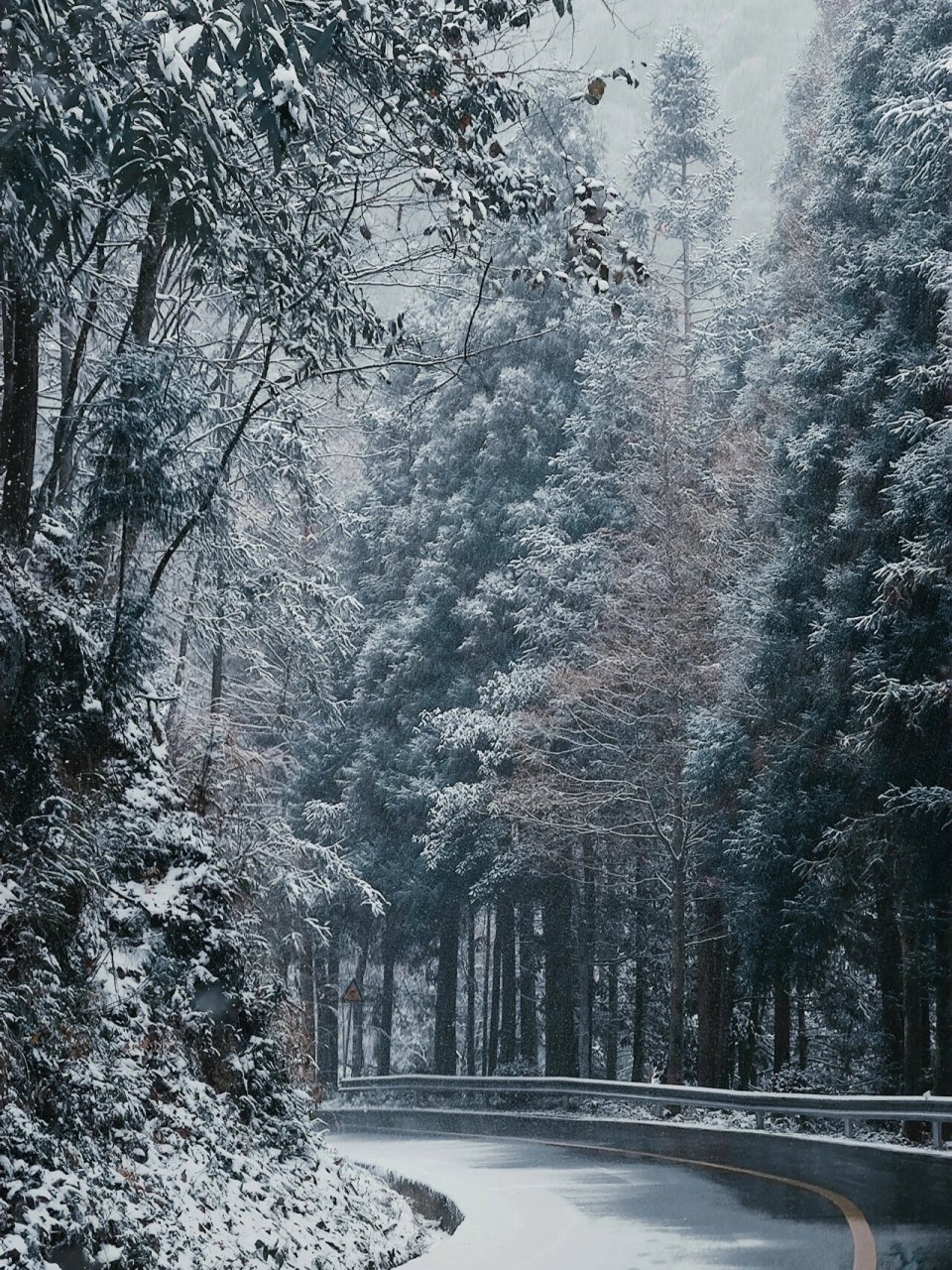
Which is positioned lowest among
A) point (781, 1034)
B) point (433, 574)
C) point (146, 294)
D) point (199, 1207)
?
point (199, 1207)

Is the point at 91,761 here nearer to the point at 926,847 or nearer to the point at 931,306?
the point at 926,847

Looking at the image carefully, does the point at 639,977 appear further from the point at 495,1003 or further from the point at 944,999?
the point at 944,999

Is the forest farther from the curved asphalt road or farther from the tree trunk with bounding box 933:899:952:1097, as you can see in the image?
the curved asphalt road

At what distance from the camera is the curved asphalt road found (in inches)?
362

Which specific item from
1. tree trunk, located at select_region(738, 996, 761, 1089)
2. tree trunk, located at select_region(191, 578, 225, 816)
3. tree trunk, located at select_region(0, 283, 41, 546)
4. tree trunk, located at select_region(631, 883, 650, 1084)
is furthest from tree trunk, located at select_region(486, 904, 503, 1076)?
tree trunk, located at select_region(0, 283, 41, 546)

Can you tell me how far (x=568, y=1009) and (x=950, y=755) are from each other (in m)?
16.5

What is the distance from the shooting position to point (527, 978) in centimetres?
3869

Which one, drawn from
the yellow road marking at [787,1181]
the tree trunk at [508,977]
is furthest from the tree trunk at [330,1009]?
the yellow road marking at [787,1181]

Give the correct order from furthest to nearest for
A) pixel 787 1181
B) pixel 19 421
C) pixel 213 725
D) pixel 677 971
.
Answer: pixel 677 971
pixel 213 725
pixel 787 1181
pixel 19 421

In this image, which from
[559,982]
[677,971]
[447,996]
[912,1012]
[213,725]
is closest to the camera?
[213,725]

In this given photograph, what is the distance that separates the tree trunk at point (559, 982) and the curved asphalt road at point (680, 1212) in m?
13.1

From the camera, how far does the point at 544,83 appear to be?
11.8 meters

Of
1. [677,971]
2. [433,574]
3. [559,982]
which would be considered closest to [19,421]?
[677,971]

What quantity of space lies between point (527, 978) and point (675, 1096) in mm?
16568
